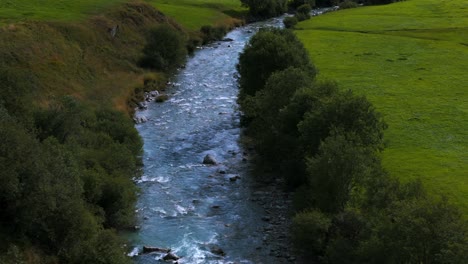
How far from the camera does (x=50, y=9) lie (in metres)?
86.7

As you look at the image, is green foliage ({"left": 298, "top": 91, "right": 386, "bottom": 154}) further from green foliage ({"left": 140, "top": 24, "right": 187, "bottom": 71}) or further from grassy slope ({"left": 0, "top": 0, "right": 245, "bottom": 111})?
green foliage ({"left": 140, "top": 24, "right": 187, "bottom": 71})

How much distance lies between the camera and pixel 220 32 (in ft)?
361

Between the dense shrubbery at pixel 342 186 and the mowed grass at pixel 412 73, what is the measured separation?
566 centimetres

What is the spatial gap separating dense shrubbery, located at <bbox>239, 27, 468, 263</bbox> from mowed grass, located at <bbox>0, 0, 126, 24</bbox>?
37.7m

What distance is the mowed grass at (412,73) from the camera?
4744 cm

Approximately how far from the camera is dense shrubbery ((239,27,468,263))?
88.7 feet

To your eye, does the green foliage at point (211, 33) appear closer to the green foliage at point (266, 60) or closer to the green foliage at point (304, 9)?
the green foliage at point (304, 9)

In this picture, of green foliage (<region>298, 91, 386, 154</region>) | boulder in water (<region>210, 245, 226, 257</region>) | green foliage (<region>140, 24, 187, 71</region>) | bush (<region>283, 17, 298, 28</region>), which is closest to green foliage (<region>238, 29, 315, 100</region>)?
green foliage (<region>298, 91, 386, 154</region>)

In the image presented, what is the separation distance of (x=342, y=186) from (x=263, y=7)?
100529 mm

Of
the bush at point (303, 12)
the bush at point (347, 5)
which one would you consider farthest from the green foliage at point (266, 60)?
the bush at point (347, 5)

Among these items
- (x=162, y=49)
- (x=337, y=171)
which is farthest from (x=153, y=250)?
(x=162, y=49)

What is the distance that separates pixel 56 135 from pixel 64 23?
41711mm

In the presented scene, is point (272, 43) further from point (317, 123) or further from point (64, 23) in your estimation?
point (64, 23)

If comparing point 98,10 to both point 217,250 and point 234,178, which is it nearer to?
point 234,178
